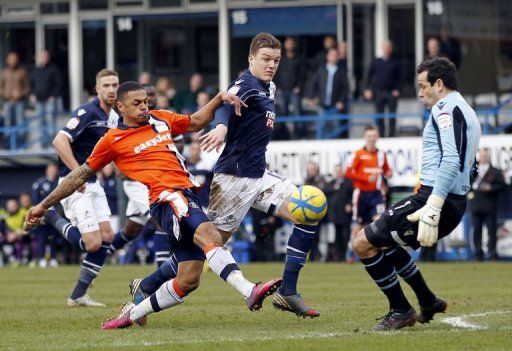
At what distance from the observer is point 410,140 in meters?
24.8

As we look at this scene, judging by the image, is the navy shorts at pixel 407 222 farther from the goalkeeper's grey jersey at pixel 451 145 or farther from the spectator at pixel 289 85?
the spectator at pixel 289 85

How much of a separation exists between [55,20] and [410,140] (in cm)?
1106

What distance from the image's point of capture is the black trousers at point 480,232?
23.3m

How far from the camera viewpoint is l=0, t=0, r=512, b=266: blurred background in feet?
82.4

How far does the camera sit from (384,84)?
25.3 m

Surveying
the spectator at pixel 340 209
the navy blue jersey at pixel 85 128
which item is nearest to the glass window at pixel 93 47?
the spectator at pixel 340 209

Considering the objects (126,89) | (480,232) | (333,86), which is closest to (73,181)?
(126,89)

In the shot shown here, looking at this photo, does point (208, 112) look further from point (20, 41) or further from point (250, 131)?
point (20, 41)

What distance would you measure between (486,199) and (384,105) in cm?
376

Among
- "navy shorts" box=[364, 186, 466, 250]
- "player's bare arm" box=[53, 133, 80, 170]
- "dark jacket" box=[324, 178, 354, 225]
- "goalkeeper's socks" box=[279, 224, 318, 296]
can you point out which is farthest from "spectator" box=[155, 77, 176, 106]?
"navy shorts" box=[364, 186, 466, 250]

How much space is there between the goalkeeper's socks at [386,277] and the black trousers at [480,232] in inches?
545

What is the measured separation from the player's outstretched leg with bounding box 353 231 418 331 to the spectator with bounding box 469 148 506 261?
13.7 meters

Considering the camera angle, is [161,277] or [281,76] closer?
[161,277]

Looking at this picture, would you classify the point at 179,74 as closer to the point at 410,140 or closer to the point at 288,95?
the point at 288,95
